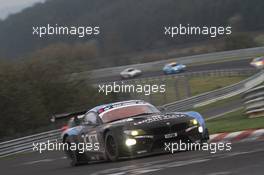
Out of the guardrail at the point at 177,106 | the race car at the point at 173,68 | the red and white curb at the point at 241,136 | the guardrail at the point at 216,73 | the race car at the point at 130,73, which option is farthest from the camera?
the race car at the point at 130,73

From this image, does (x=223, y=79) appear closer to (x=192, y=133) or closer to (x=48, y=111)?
(x=48, y=111)

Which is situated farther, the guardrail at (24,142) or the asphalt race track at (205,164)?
the guardrail at (24,142)

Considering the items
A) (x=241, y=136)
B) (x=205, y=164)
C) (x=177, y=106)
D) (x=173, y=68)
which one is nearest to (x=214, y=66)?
(x=173, y=68)

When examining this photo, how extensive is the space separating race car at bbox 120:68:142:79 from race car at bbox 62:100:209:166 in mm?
45971

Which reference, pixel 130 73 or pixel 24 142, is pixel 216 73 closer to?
pixel 130 73

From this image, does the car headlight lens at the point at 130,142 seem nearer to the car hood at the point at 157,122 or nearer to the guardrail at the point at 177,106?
the car hood at the point at 157,122

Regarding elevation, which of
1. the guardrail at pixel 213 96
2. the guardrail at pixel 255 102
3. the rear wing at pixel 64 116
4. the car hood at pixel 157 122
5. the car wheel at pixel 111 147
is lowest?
the car wheel at pixel 111 147

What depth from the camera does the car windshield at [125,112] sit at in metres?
12.8

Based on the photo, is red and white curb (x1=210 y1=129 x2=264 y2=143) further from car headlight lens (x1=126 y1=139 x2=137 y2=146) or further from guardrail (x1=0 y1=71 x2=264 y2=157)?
guardrail (x1=0 y1=71 x2=264 y2=157)

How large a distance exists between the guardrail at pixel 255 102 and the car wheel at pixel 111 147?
761 cm

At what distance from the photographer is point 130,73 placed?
6056cm

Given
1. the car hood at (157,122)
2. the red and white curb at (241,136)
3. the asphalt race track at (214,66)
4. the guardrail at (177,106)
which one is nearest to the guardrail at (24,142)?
the guardrail at (177,106)

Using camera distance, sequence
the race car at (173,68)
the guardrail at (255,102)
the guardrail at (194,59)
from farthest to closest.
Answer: the guardrail at (194,59)
the race car at (173,68)
the guardrail at (255,102)

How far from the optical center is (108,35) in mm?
76438
